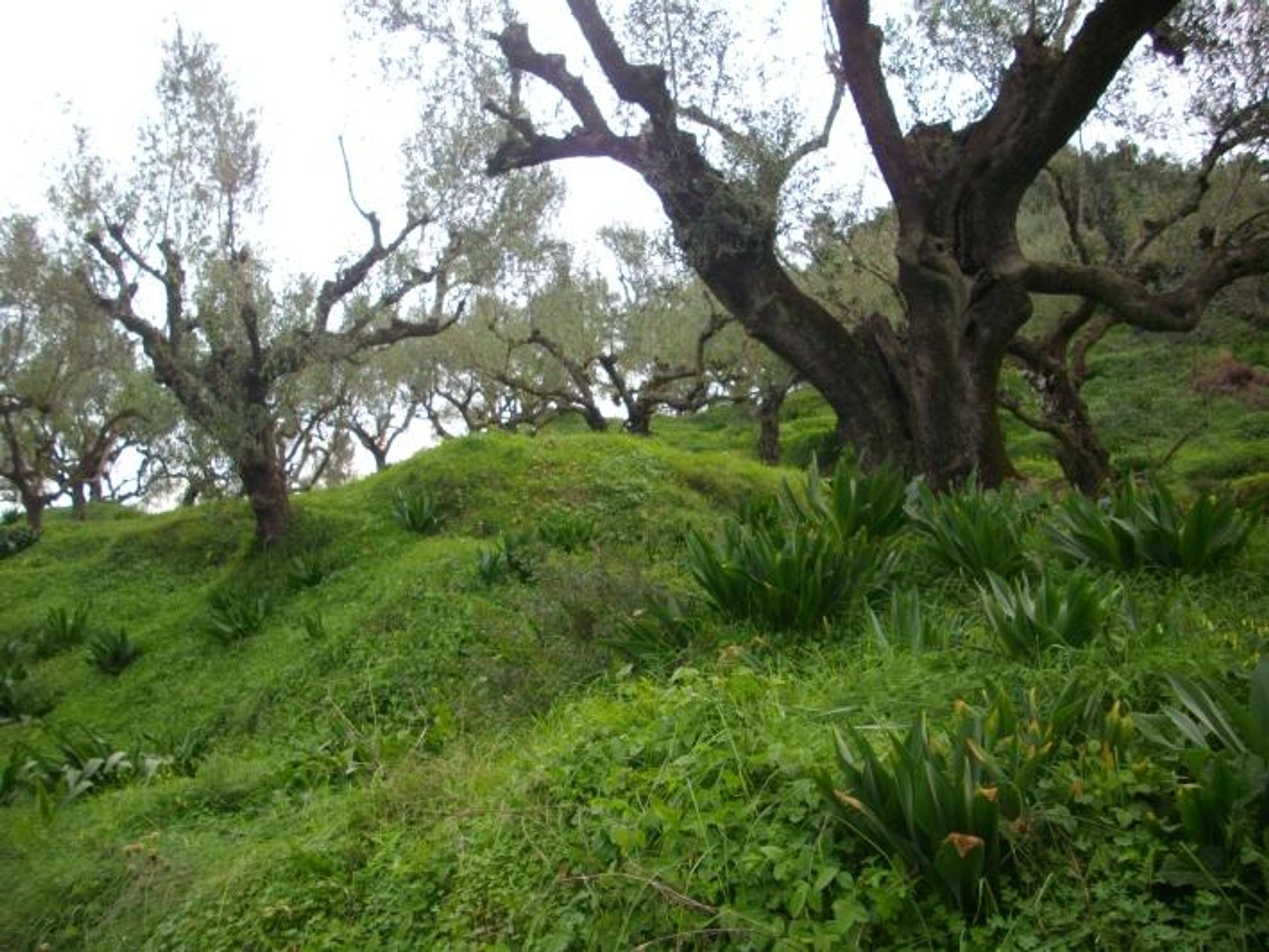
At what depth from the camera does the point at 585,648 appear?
6.39 meters

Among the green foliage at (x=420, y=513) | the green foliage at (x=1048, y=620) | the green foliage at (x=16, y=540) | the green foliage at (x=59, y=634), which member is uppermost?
the green foliage at (x=16, y=540)

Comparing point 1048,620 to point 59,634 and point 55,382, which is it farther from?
point 55,382

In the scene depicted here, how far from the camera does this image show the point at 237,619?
11.1 m

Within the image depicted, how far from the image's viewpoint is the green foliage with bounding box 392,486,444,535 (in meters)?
12.5

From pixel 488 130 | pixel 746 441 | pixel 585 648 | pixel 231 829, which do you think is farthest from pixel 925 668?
pixel 746 441

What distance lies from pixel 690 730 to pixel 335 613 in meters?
7.04

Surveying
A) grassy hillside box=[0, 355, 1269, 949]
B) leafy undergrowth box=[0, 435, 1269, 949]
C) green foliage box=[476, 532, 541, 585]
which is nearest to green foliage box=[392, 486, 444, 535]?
green foliage box=[476, 532, 541, 585]

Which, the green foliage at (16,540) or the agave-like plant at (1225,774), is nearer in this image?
the agave-like plant at (1225,774)

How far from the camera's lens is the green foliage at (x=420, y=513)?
41.0ft

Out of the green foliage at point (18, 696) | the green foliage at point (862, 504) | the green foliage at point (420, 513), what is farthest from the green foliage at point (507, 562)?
the green foliage at point (18, 696)

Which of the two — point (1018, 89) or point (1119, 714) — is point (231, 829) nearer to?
point (1119, 714)

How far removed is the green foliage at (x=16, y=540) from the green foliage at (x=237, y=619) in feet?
30.4

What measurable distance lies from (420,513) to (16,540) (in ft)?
34.3

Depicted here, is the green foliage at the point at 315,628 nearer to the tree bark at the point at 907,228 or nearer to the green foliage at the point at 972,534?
the tree bark at the point at 907,228
